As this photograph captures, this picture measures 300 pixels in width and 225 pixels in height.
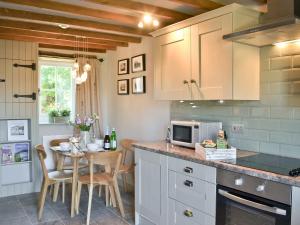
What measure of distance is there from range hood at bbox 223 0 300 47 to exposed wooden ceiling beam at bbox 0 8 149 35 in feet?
5.81

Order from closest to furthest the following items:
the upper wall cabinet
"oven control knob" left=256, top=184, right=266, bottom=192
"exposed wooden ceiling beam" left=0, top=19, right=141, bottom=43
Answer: "oven control knob" left=256, top=184, right=266, bottom=192
the upper wall cabinet
"exposed wooden ceiling beam" left=0, top=19, right=141, bottom=43

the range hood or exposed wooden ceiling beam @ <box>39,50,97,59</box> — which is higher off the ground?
exposed wooden ceiling beam @ <box>39,50,97,59</box>

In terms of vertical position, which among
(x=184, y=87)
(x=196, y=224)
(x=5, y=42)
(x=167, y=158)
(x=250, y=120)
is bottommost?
(x=196, y=224)

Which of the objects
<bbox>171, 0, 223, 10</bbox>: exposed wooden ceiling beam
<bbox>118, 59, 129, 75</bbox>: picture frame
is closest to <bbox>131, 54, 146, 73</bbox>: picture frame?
<bbox>118, 59, 129, 75</bbox>: picture frame

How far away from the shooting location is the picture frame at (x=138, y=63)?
4381 mm

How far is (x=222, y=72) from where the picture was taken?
266 cm

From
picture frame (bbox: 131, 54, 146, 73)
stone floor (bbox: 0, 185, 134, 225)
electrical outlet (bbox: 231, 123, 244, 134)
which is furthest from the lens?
picture frame (bbox: 131, 54, 146, 73)

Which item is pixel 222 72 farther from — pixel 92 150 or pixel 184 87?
pixel 92 150

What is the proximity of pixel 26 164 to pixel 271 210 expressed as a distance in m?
3.86

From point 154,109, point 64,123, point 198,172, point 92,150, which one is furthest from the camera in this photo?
point 64,123

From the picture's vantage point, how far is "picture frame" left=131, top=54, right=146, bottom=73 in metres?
4.38

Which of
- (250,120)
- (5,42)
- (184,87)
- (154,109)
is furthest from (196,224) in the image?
(5,42)

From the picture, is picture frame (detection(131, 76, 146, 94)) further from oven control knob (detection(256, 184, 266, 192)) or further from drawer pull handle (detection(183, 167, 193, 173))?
oven control knob (detection(256, 184, 266, 192))

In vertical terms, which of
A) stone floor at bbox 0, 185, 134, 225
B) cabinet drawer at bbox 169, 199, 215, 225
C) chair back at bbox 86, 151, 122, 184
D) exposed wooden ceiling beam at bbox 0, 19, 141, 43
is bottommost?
stone floor at bbox 0, 185, 134, 225
